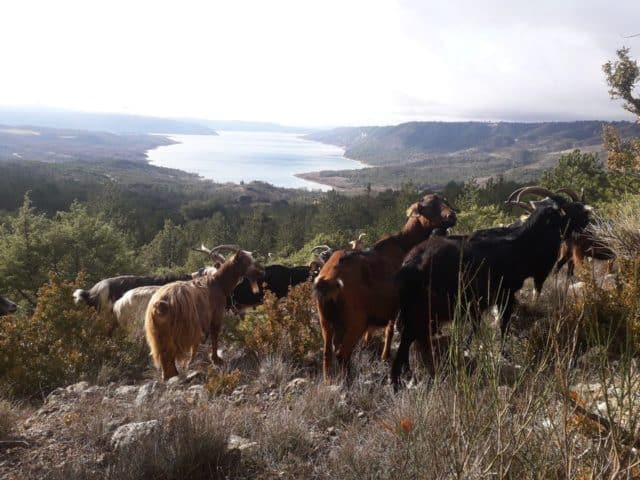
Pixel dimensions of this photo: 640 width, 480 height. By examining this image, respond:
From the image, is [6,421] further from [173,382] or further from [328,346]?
[328,346]

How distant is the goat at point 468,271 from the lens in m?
4.64

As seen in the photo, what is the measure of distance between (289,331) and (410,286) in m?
2.05

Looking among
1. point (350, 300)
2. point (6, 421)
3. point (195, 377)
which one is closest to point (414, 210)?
point (350, 300)

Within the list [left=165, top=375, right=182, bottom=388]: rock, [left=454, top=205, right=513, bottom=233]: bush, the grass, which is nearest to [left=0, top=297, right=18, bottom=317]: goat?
[left=165, top=375, right=182, bottom=388]: rock

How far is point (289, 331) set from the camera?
609 cm

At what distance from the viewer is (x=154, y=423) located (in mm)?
3426

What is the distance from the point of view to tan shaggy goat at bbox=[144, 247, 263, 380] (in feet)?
19.1

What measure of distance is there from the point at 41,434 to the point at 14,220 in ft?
79.0

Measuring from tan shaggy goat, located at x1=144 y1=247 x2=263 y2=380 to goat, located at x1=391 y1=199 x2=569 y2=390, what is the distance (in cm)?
287

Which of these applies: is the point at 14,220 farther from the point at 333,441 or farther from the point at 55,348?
the point at 333,441

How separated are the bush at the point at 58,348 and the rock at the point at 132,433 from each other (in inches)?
90.3

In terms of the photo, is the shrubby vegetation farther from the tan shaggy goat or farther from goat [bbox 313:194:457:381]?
goat [bbox 313:194:457:381]

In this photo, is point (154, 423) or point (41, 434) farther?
point (41, 434)

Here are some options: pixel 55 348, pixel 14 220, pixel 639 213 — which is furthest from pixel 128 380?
pixel 14 220
